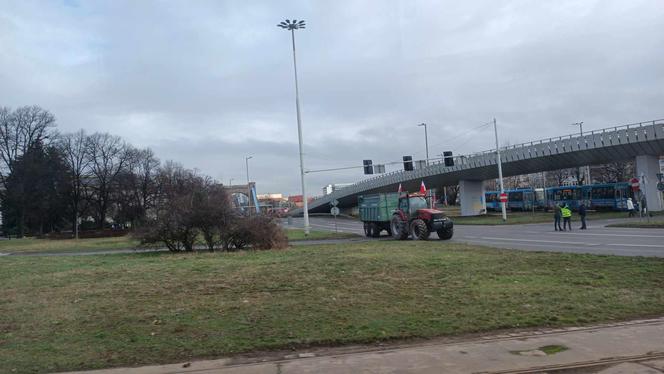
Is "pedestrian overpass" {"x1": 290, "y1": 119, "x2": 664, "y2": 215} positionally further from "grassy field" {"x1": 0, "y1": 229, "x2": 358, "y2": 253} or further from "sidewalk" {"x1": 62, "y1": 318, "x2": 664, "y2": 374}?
"sidewalk" {"x1": 62, "y1": 318, "x2": 664, "y2": 374}

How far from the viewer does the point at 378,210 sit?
36.9m

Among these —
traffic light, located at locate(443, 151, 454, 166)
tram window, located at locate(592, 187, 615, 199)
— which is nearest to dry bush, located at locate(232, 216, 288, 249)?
traffic light, located at locate(443, 151, 454, 166)

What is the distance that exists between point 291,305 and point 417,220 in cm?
2214

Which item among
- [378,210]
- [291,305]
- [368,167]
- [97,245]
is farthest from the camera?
[368,167]

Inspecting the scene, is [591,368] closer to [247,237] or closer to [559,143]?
[247,237]

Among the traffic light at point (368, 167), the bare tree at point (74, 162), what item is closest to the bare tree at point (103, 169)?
the bare tree at point (74, 162)

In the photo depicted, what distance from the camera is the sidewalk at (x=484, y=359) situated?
593 centimetres

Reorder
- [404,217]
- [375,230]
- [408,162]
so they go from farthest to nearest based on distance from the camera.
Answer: [408,162] → [375,230] → [404,217]

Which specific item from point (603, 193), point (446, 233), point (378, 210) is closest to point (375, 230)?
point (378, 210)

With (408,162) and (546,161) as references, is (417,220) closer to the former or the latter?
(408,162)

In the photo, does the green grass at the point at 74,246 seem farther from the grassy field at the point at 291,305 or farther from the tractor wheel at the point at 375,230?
the grassy field at the point at 291,305

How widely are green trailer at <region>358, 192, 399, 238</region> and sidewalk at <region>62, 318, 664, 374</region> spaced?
2861 cm

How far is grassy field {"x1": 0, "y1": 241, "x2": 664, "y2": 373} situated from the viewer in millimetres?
7070

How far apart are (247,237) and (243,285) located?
13.6m
